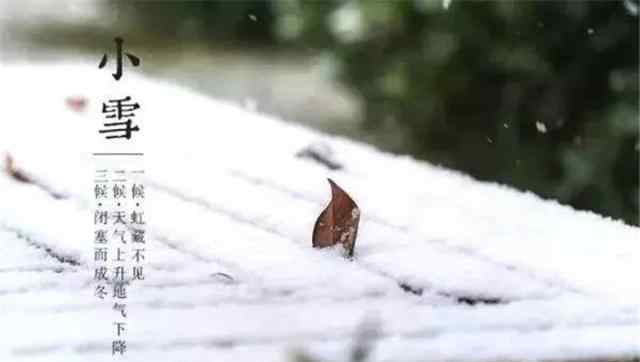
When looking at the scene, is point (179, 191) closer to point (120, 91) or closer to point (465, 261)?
point (120, 91)

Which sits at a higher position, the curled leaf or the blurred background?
the blurred background

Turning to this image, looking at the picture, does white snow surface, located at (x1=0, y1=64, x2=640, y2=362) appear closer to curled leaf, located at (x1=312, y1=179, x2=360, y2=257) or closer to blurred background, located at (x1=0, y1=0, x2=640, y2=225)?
curled leaf, located at (x1=312, y1=179, x2=360, y2=257)

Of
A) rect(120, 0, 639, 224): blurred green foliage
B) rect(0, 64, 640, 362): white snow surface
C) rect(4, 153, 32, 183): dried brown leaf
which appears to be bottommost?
rect(0, 64, 640, 362): white snow surface

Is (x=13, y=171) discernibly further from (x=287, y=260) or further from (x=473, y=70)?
(x=473, y=70)

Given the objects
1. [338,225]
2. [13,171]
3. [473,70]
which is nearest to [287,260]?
[338,225]

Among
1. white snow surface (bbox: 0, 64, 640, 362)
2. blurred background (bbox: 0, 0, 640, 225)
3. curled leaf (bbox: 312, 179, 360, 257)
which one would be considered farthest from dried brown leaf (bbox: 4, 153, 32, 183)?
blurred background (bbox: 0, 0, 640, 225)

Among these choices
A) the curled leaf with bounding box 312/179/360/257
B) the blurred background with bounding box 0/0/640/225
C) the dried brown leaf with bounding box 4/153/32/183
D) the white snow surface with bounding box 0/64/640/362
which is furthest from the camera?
the blurred background with bounding box 0/0/640/225

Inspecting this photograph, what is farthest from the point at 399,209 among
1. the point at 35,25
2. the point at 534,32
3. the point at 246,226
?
the point at 35,25

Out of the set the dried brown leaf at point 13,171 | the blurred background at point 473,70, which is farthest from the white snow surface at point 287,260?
the blurred background at point 473,70
